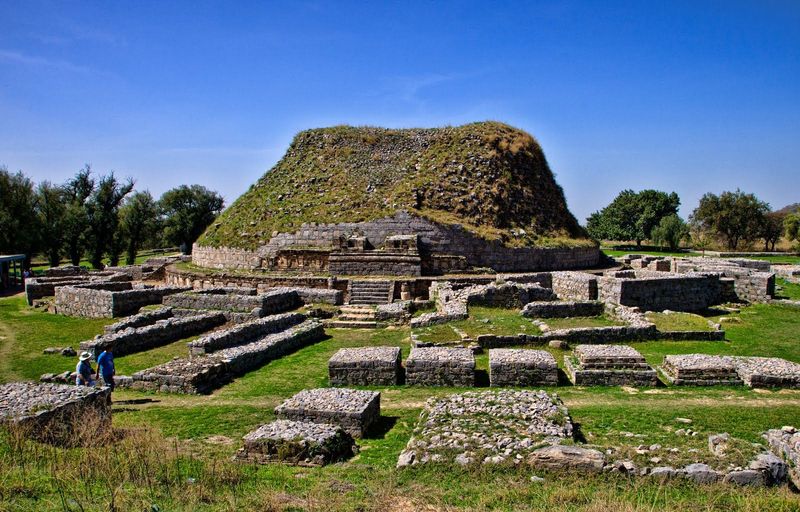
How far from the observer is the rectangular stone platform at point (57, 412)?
725cm

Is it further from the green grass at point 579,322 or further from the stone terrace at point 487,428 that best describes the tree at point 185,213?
the stone terrace at point 487,428

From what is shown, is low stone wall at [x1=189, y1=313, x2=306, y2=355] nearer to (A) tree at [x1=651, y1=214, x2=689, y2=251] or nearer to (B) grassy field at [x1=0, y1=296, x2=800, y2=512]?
(B) grassy field at [x1=0, y1=296, x2=800, y2=512]

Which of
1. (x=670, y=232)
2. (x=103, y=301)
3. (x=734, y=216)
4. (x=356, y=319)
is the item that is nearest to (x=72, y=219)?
(x=103, y=301)

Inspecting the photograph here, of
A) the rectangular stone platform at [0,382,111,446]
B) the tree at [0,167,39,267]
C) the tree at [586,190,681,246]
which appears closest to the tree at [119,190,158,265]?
the tree at [0,167,39,267]

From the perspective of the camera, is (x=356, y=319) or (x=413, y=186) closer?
(x=356, y=319)

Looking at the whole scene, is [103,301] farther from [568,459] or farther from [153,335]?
[568,459]

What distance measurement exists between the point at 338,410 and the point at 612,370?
599 cm

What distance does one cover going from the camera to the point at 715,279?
2169 centimetres

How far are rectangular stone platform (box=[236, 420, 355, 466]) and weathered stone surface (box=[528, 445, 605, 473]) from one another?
8.72 feet

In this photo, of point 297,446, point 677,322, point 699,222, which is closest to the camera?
point 297,446

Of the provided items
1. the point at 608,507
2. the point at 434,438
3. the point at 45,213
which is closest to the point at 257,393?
the point at 434,438

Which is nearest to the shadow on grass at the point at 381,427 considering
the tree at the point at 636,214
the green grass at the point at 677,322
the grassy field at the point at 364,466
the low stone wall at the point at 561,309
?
the grassy field at the point at 364,466

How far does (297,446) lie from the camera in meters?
7.16

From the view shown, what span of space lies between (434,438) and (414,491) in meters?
1.30
